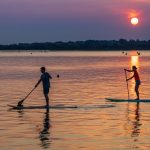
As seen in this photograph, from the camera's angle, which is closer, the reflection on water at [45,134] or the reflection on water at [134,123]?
the reflection on water at [45,134]

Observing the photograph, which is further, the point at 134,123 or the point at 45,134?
the point at 134,123

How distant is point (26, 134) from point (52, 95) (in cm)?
1602

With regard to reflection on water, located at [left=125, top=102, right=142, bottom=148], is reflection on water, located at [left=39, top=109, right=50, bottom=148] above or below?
above

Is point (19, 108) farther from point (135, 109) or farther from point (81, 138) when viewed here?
point (81, 138)

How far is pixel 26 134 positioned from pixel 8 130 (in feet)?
3.31

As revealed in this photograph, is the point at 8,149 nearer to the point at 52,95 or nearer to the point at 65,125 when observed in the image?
the point at 65,125

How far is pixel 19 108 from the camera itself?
26.6 metres

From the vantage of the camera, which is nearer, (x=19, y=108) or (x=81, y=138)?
(x=81, y=138)

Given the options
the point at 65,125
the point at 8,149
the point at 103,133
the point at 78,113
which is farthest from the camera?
the point at 78,113

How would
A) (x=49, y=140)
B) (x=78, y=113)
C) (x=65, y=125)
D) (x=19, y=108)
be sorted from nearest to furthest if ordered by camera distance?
(x=49, y=140), (x=65, y=125), (x=78, y=113), (x=19, y=108)

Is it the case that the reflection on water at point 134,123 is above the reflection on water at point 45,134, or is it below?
below

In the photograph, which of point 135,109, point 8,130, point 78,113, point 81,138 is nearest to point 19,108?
point 78,113

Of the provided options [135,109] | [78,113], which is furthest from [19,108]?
[135,109]

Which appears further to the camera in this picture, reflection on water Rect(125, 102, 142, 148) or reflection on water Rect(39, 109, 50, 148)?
Result: reflection on water Rect(125, 102, 142, 148)
